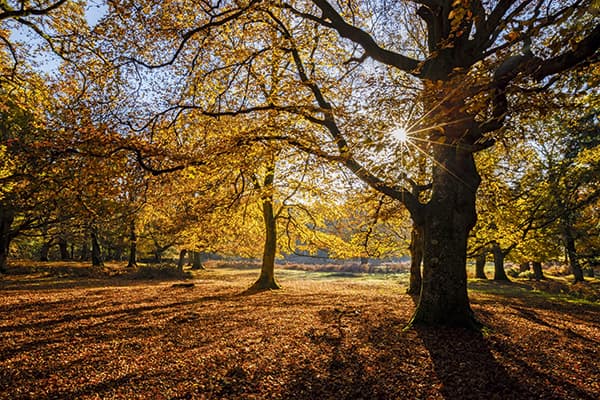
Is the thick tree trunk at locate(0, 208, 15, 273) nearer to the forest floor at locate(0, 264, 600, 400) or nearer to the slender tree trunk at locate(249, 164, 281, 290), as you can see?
the forest floor at locate(0, 264, 600, 400)

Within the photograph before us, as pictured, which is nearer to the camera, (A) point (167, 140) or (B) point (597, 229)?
(A) point (167, 140)

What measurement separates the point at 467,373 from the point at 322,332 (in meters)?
2.98

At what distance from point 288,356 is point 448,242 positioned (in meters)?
4.19

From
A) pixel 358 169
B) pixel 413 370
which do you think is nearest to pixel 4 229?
pixel 358 169

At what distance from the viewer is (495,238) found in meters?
13.5

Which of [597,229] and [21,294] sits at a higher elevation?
[597,229]

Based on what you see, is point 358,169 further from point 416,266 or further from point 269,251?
point 269,251

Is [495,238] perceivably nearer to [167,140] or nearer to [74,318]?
[167,140]

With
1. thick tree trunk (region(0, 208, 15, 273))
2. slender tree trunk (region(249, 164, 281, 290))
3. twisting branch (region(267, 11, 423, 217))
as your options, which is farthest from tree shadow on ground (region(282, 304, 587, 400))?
thick tree trunk (region(0, 208, 15, 273))

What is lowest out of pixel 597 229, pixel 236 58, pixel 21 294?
pixel 21 294

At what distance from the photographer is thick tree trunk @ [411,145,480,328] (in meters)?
6.57

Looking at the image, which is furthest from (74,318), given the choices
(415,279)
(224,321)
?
(415,279)

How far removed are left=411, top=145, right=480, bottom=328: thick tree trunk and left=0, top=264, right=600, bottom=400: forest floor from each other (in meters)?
0.44

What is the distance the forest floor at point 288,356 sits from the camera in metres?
4.07
